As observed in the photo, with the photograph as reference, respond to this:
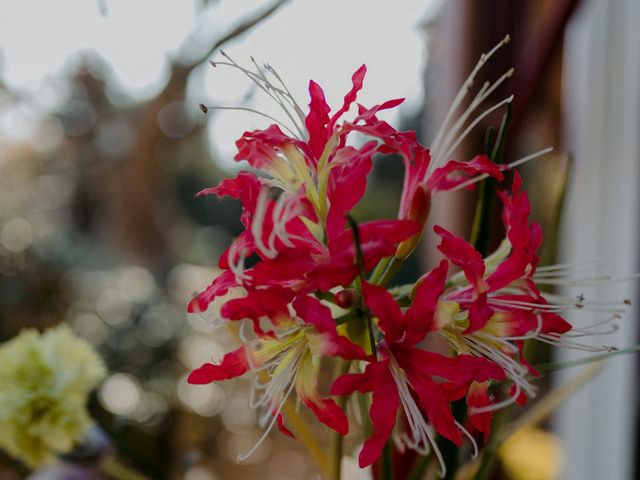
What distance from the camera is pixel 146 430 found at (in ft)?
6.98

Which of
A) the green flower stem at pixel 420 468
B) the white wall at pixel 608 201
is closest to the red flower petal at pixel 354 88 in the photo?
the green flower stem at pixel 420 468

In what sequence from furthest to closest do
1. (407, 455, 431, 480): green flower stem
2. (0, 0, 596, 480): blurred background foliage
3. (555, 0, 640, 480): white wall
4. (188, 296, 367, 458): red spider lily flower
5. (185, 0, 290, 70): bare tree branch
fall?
(0, 0, 596, 480): blurred background foliage → (555, 0, 640, 480): white wall → (185, 0, 290, 70): bare tree branch → (407, 455, 431, 480): green flower stem → (188, 296, 367, 458): red spider lily flower

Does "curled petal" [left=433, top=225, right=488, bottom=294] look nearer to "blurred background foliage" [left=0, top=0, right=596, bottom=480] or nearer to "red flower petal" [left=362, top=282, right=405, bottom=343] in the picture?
"red flower petal" [left=362, top=282, right=405, bottom=343]

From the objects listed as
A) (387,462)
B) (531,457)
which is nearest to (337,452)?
(387,462)

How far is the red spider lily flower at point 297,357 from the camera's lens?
0.25m

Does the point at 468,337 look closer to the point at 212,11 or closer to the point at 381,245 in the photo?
the point at 381,245

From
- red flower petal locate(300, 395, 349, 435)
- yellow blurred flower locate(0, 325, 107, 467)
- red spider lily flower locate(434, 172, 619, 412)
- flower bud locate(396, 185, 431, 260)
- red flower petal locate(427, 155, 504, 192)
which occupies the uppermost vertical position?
red flower petal locate(427, 155, 504, 192)

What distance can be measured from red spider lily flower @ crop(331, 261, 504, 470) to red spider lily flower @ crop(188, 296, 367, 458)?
0.02 metres

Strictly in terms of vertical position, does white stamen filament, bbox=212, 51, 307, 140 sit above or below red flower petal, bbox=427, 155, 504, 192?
above

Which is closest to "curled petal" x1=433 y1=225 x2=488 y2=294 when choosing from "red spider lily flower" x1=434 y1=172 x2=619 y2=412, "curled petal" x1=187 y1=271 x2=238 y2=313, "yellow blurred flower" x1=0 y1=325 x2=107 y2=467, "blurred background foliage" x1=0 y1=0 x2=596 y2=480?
"red spider lily flower" x1=434 y1=172 x2=619 y2=412

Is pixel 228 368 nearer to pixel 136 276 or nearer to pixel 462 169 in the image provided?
pixel 462 169

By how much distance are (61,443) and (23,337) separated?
0.09 metres

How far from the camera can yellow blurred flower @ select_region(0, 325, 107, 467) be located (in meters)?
0.44

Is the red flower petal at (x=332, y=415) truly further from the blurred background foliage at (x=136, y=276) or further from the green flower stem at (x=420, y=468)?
the blurred background foliage at (x=136, y=276)
